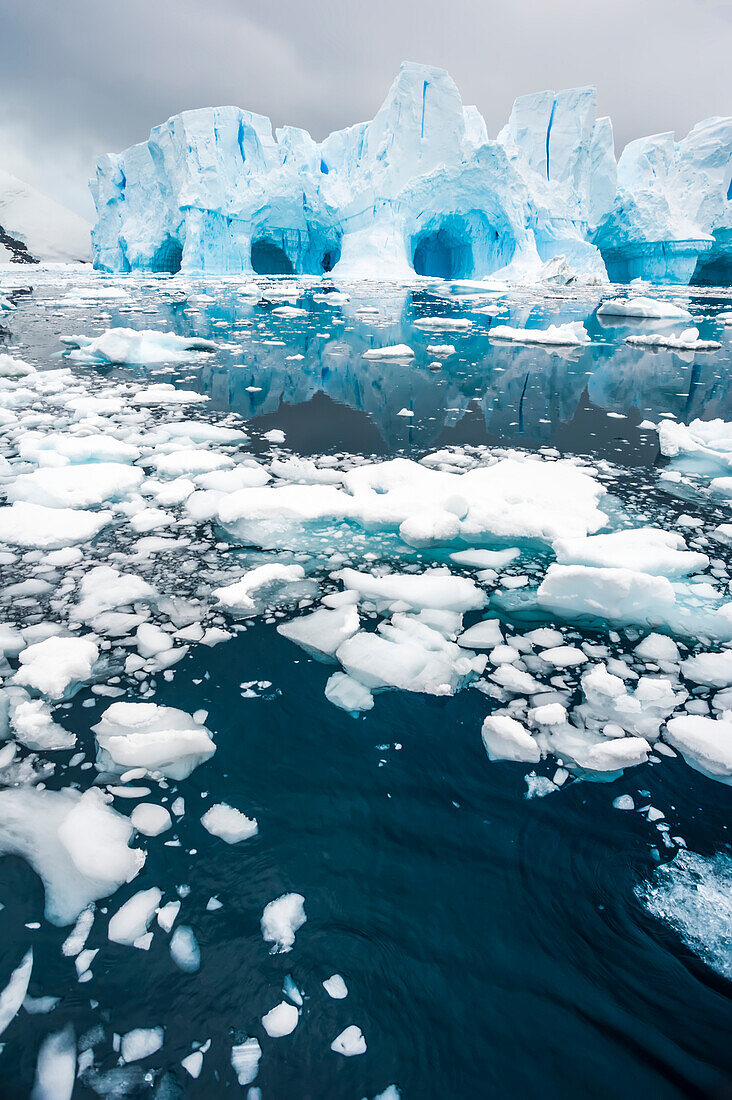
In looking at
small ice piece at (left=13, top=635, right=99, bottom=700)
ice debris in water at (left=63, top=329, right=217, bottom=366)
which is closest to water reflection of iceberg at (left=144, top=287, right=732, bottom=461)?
ice debris in water at (left=63, top=329, right=217, bottom=366)

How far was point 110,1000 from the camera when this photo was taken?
0.92 metres

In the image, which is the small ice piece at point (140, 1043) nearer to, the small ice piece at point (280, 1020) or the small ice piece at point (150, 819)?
the small ice piece at point (280, 1020)

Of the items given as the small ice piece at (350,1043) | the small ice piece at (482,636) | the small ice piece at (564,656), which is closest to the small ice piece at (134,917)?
the small ice piece at (350,1043)

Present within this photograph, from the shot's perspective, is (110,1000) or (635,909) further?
(635,909)

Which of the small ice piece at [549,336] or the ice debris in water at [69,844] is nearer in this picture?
the ice debris in water at [69,844]

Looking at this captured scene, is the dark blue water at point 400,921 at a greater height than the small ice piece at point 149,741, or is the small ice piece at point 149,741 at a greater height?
the small ice piece at point 149,741

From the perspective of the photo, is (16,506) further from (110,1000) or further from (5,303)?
(5,303)

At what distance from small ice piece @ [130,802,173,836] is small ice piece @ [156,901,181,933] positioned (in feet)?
0.53

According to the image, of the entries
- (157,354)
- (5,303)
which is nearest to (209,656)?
(157,354)

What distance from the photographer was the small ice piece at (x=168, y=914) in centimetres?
102

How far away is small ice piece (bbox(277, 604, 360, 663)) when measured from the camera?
5.72 feet

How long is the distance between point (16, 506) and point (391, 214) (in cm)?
2380

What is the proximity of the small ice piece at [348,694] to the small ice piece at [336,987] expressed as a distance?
0.64 meters

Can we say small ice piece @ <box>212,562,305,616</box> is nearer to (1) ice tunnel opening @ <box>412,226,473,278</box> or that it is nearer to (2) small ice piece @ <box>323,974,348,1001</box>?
(2) small ice piece @ <box>323,974,348,1001</box>
